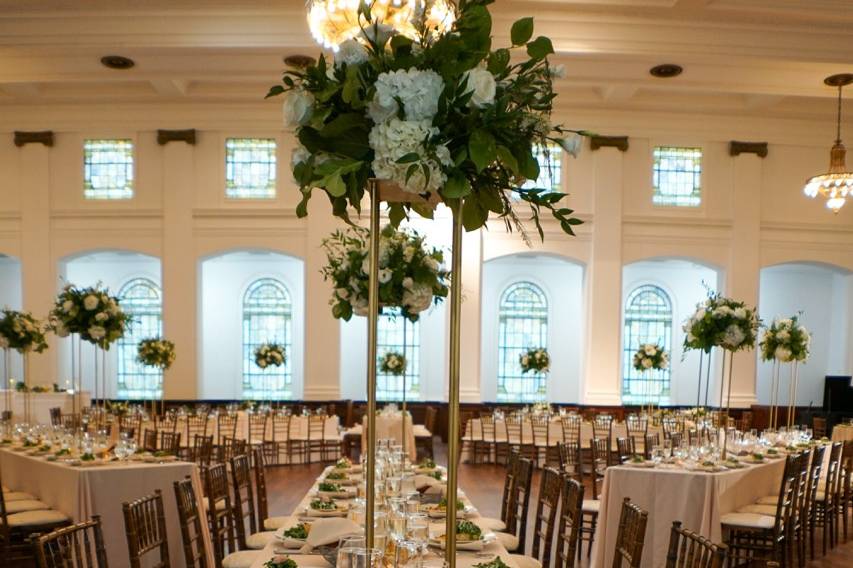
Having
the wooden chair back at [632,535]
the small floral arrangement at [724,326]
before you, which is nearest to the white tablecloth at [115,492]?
the wooden chair back at [632,535]

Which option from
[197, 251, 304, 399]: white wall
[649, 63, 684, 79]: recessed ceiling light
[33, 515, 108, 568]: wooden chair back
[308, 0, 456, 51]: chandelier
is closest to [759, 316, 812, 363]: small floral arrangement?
[649, 63, 684, 79]: recessed ceiling light

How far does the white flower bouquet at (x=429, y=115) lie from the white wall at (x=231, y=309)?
15.6 m

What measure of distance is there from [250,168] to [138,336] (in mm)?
5860

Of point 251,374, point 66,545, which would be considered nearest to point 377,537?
point 66,545

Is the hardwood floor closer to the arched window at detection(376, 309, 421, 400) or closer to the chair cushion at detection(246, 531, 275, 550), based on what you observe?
the chair cushion at detection(246, 531, 275, 550)

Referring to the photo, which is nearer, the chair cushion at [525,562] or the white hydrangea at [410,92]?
the white hydrangea at [410,92]

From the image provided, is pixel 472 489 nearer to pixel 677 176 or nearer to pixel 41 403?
pixel 41 403

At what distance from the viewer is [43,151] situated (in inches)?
553

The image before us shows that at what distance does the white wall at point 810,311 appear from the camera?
663 inches

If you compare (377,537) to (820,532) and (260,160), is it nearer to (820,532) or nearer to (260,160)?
(820,532)

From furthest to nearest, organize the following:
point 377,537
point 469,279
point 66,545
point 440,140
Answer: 1. point 469,279
2. point 66,545
3. point 377,537
4. point 440,140

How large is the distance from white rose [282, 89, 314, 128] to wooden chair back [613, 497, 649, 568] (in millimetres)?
2468

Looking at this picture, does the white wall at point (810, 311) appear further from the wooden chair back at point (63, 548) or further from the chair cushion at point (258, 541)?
the wooden chair back at point (63, 548)

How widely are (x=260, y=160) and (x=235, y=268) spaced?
13.3 ft
